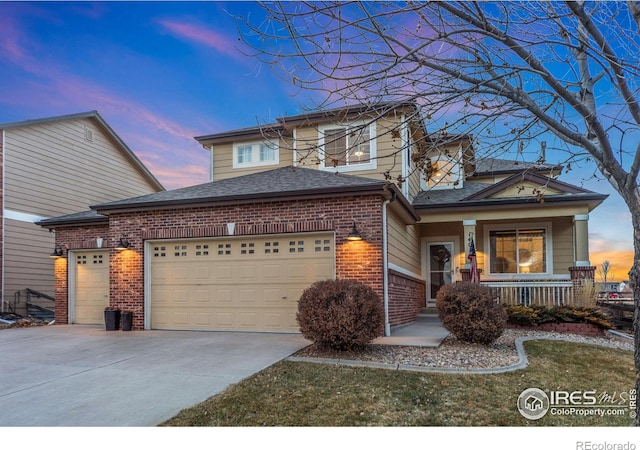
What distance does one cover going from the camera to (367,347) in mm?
7750

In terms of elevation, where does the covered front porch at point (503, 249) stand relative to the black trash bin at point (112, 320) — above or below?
above

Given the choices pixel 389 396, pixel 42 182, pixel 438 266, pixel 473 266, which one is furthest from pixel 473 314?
pixel 42 182

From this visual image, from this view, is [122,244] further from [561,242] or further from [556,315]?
[561,242]

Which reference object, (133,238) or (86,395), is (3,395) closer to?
(86,395)

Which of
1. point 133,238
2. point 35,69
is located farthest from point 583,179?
point 35,69

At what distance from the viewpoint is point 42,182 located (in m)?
16.1

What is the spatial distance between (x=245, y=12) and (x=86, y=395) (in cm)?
476

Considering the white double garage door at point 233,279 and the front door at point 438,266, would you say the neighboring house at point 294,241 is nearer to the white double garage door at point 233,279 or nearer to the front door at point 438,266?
the white double garage door at point 233,279

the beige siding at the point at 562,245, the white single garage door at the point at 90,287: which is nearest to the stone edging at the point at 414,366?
the beige siding at the point at 562,245

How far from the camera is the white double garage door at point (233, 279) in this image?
9953 mm

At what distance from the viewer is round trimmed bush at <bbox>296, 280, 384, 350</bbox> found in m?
7.02

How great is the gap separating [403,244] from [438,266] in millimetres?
3654

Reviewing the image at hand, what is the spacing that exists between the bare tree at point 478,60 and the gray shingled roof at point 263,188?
492 cm

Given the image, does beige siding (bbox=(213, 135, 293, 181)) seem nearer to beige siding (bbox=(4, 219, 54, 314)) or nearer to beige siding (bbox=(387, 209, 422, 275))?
beige siding (bbox=(387, 209, 422, 275))
